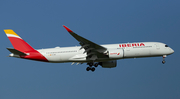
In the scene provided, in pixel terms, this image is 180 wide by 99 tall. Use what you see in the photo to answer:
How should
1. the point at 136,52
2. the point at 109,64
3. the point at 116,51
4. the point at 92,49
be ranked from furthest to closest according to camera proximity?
1. the point at 109,64
2. the point at 136,52
3. the point at 92,49
4. the point at 116,51

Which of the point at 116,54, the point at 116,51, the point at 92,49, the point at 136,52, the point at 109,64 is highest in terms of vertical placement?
the point at 92,49

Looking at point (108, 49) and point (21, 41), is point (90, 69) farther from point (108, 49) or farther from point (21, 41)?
point (21, 41)

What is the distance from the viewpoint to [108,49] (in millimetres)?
41250

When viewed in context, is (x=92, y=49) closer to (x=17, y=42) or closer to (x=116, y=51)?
(x=116, y=51)

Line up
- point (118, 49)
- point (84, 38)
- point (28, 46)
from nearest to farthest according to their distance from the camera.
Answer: point (84, 38) < point (118, 49) < point (28, 46)

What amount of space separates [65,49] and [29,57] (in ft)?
19.3

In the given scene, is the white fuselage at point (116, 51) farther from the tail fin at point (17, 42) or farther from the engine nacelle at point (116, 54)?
the tail fin at point (17, 42)

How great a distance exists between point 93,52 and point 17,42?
13321mm

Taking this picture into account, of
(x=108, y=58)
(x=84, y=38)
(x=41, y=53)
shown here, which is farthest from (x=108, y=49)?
(x=41, y=53)

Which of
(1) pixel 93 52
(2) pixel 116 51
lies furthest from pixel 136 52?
(1) pixel 93 52

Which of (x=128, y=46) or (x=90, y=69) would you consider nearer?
(x=128, y=46)

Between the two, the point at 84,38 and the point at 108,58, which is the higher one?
the point at 84,38

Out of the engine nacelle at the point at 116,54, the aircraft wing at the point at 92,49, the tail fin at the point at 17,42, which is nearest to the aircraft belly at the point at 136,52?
the engine nacelle at the point at 116,54

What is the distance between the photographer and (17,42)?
44.7m
